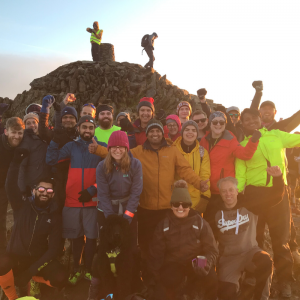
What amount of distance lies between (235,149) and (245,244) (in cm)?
179

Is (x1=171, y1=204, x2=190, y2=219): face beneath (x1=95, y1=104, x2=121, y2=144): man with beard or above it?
beneath

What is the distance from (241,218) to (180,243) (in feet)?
3.97

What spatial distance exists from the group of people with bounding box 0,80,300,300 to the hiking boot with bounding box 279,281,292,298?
0.02 meters

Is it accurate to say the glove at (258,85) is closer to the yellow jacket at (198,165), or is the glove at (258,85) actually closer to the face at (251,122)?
the face at (251,122)

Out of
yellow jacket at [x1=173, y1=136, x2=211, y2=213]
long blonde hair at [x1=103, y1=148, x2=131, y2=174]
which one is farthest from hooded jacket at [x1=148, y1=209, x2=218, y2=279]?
long blonde hair at [x1=103, y1=148, x2=131, y2=174]

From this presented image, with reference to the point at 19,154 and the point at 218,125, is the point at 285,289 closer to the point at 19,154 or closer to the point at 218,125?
the point at 218,125

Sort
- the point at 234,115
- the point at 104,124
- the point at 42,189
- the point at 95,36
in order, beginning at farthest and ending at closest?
the point at 95,36, the point at 234,115, the point at 104,124, the point at 42,189

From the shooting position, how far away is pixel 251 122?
4344mm

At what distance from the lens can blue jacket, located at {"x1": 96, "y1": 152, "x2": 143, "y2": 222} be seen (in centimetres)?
381

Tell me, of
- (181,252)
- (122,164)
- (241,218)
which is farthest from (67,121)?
(241,218)

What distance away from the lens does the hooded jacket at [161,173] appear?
13.7 ft

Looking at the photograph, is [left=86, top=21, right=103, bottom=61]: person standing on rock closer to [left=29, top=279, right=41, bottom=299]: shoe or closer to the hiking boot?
[left=29, top=279, right=41, bottom=299]: shoe

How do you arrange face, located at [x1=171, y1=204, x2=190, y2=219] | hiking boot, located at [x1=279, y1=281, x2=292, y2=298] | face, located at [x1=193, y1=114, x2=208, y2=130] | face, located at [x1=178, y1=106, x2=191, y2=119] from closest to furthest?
1. face, located at [x1=171, y1=204, x2=190, y2=219]
2. hiking boot, located at [x1=279, y1=281, x2=292, y2=298]
3. face, located at [x1=193, y1=114, x2=208, y2=130]
4. face, located at [x1=178, y1=106, x2=191, y2=119]

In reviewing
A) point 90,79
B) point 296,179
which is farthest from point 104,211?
point 90,79
